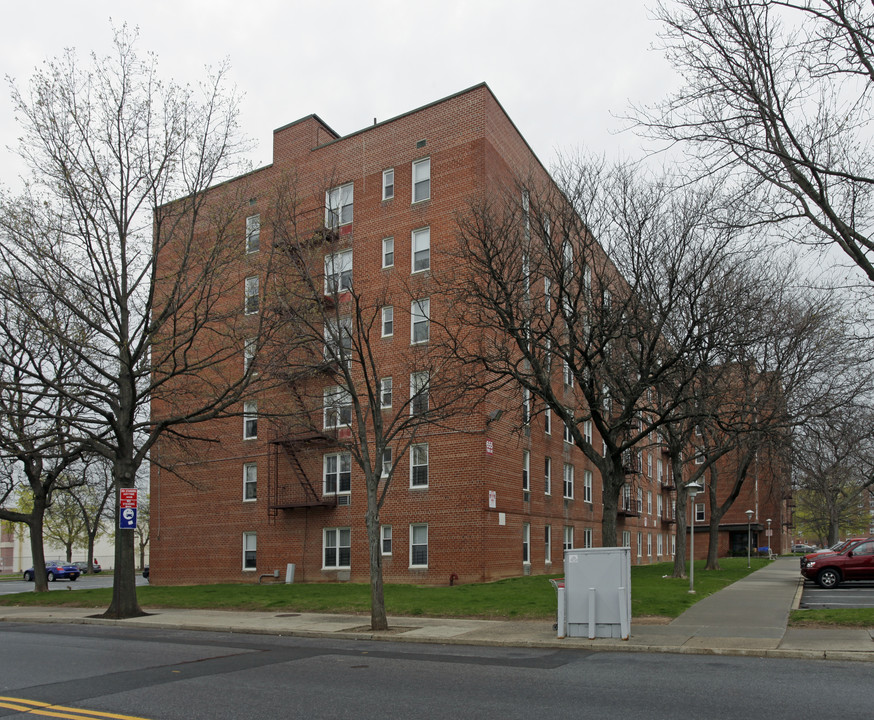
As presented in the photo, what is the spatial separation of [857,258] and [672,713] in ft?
30.5

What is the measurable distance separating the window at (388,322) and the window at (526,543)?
8.94 m

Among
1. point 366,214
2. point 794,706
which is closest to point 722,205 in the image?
point 794,706

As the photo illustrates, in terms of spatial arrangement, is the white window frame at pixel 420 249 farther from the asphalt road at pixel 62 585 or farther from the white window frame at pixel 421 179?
the asphalt road at pixel 62 585

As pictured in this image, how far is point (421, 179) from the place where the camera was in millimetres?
29938

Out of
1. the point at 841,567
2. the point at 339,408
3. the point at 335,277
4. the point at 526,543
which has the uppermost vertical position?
the point at 335,277

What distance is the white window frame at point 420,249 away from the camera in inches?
Answer: 1156

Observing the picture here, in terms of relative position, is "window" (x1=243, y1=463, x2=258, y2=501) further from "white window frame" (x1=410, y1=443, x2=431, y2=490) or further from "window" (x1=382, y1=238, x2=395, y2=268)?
"window" (x1=382, y1=238, x2=395, y2=268)

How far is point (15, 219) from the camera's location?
19.6 meters

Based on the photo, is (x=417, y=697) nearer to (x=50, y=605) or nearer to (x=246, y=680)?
(x=246, y=680)

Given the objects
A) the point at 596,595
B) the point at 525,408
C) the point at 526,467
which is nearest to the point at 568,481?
the point at 526,467

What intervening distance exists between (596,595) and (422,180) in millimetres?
19569

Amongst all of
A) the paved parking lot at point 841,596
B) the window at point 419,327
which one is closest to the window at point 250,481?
the window at point 419,327

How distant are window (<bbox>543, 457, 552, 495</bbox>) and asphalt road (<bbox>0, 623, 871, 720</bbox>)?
1989cm

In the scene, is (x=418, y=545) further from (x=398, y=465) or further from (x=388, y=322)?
(x=388, y=322)
